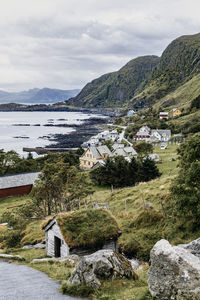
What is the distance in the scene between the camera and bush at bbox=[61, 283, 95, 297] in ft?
35.3

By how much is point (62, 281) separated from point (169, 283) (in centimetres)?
574

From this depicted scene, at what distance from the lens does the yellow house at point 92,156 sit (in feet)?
271

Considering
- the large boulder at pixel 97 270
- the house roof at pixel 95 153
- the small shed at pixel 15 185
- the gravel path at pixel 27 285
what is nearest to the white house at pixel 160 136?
the house roof at pixel 95 153

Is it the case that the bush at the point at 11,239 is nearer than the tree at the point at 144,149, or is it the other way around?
the bush at the point at 11,239

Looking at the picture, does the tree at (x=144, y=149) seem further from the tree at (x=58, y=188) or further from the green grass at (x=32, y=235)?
the green grass at (x=32, y=235)

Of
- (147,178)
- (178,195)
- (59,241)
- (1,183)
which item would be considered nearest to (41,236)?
(59,241)

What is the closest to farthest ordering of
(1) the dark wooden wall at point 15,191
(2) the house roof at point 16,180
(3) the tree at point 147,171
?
(3) the tree at point 147,171 → (1) the dark wooden wall at point 15,191 → (2) the house roof at point 16,180

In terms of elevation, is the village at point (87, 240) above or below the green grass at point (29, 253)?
above

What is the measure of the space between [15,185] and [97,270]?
51.5 m

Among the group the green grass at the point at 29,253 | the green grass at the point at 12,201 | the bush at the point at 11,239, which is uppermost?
the green grass at the point at 29,253

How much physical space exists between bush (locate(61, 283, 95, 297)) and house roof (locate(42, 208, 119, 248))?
6690 mm

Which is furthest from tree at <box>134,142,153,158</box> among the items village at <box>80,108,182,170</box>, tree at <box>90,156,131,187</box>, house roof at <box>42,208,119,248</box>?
house roof at <box>42,208,119,248</box>

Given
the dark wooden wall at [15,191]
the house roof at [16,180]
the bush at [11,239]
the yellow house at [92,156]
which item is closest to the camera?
the bush at [11,239]

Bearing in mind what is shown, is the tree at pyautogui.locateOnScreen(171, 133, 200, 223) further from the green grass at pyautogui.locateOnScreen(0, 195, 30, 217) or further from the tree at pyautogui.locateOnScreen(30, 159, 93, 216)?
the green grass at pyautogui.locateOnScreen(0, 195, 30, 217)
